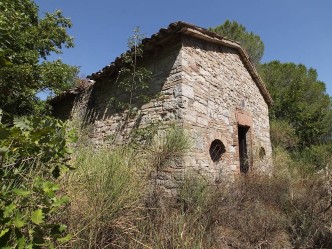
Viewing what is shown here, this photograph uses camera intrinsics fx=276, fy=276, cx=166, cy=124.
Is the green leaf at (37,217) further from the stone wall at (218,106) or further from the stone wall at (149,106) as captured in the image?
the stone wall at (149,106)

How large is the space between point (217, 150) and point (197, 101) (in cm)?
151

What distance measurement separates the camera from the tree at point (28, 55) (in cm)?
596

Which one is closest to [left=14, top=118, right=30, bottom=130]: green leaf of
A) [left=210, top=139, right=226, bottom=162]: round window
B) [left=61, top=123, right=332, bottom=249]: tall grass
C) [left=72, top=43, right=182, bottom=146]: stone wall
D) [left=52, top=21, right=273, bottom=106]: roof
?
→ [left=61, top=123, right=332, bottom=249]: tall grass

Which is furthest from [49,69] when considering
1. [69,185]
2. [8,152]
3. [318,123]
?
[318,123]

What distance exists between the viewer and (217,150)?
23.0 feet

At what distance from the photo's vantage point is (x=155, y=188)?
4535 millimetres

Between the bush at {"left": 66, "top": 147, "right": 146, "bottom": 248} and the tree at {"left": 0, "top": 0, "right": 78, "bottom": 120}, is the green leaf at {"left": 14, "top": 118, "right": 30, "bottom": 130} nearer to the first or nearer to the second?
the bush at {"left": 66, "top": 147, "right": 146, "bottom": 248}

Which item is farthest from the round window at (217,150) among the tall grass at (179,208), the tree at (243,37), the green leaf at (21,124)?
the tree at (243,37)

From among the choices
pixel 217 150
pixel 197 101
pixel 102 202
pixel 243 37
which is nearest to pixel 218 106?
pixel 197 101

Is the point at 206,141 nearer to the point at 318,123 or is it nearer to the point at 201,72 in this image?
the point at 201,72

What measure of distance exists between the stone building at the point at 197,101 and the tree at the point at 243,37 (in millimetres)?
8180

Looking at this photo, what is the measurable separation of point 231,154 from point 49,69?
5228mm

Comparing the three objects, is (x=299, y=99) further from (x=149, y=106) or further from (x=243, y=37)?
(x=149, y=106)

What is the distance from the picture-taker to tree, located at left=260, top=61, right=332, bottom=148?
14672 millimetres
